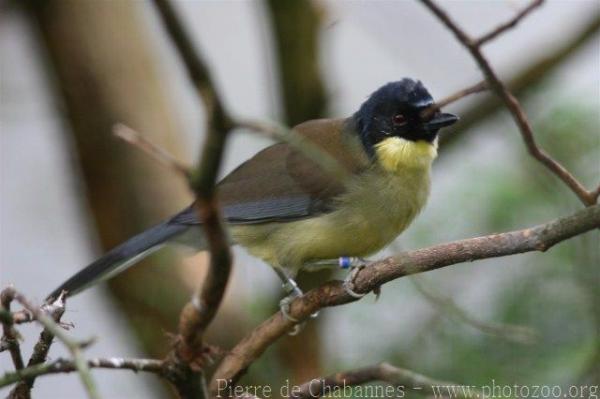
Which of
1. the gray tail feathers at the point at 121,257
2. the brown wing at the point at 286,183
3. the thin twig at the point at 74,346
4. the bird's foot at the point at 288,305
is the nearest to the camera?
the thin twig at the point at 74,346

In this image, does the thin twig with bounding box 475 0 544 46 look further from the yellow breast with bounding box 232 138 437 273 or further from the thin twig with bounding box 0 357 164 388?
the yellow breast with bounding box 232 138 437 273

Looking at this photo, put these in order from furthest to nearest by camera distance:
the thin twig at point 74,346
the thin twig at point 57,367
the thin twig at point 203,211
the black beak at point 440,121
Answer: the black beak at point 440,121
the thin twig at point 57,367
the thin twig at point 74,346
the thin twig at point 203,211

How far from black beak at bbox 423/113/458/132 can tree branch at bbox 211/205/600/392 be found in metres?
0.90

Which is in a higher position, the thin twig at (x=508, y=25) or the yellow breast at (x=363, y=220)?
the thin twig at (x=508, y=25)

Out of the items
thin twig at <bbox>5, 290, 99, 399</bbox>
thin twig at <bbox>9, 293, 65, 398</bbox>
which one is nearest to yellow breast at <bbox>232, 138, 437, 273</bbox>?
thin twig at <bbox>9, 293, 65, 398</bbox>

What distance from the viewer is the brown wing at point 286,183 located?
3.34 meters

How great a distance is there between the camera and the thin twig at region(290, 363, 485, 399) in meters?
1.66

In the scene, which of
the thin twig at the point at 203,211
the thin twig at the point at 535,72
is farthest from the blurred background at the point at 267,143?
the thin twig at the point at 203,211

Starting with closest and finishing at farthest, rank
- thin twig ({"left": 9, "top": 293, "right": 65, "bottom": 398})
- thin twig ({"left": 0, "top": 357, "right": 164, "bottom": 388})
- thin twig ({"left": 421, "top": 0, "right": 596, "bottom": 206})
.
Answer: thin twig ({"left": 0, "top": 357, "right": 164, "bottom": 388}) → thin twig ({"left": 9, "top": 293, "right": 65, "bottom": 398}) → thin twig ({"left": 421, "top": 0, "right": 596, "bottom": 206})

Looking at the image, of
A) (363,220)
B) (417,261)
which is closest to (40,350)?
(417,261)

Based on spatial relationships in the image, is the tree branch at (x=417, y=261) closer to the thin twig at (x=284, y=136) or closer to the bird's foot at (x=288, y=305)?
the bird's foot at (x=288, y=305)

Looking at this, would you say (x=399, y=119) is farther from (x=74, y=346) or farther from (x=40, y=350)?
(x=74, y=346)

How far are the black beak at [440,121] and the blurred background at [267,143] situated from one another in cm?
35

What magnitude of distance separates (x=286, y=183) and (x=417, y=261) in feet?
4.91
